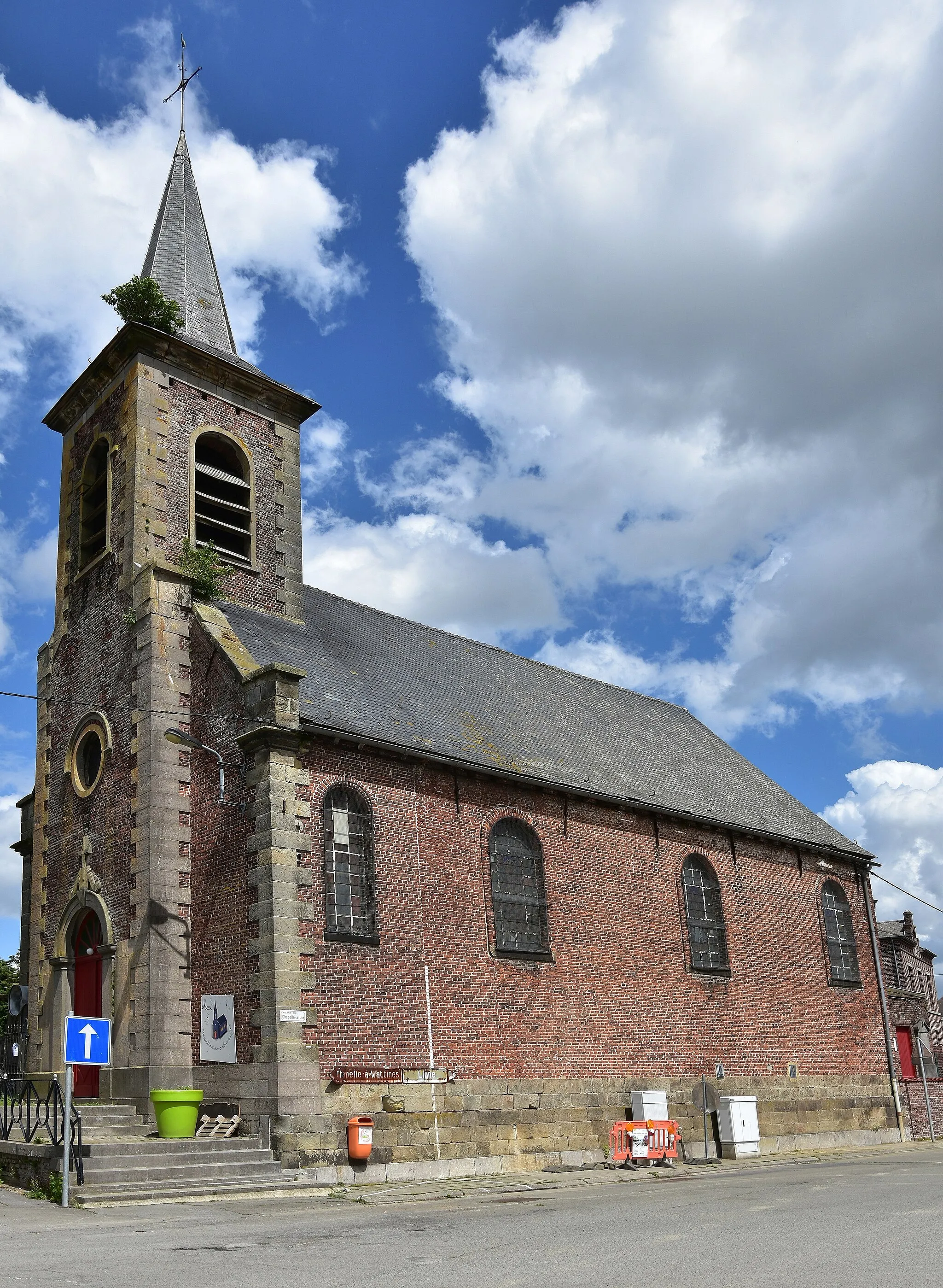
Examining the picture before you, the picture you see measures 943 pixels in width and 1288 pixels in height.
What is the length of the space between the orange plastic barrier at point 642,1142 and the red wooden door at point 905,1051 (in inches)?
423

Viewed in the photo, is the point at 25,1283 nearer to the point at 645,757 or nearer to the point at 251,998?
the point at 251,998

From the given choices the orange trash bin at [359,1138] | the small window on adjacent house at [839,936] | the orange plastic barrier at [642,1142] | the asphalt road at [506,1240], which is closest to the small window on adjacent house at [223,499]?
the orange trash bin at [359,1138]

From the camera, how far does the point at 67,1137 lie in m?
12.3

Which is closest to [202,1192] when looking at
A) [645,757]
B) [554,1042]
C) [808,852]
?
[554,1042]

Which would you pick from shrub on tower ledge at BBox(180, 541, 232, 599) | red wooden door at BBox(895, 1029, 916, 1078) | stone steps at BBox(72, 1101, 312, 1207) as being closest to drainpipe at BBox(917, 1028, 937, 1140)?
red wooden door at BBox(895, 1029, 916, 1078)

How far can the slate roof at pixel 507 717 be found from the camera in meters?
19.2

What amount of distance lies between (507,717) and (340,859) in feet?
21.8

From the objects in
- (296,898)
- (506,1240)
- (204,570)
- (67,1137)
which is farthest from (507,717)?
(506,1240)

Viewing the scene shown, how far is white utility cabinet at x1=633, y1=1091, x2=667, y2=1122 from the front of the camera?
19.0 meters

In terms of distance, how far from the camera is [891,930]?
6725 centimetres

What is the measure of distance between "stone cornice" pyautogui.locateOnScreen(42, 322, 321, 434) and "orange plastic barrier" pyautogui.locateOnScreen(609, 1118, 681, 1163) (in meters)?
14.4

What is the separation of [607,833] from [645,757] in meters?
4.30

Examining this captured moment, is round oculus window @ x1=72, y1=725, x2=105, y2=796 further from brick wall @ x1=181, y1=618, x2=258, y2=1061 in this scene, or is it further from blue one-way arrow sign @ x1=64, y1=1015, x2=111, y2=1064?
blue one-way arrow sign @ x1=64, y1=1015, x2=111, y2=1064

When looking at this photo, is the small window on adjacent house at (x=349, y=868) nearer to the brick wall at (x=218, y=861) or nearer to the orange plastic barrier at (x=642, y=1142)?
the brick wall at (x=218, y=861)
